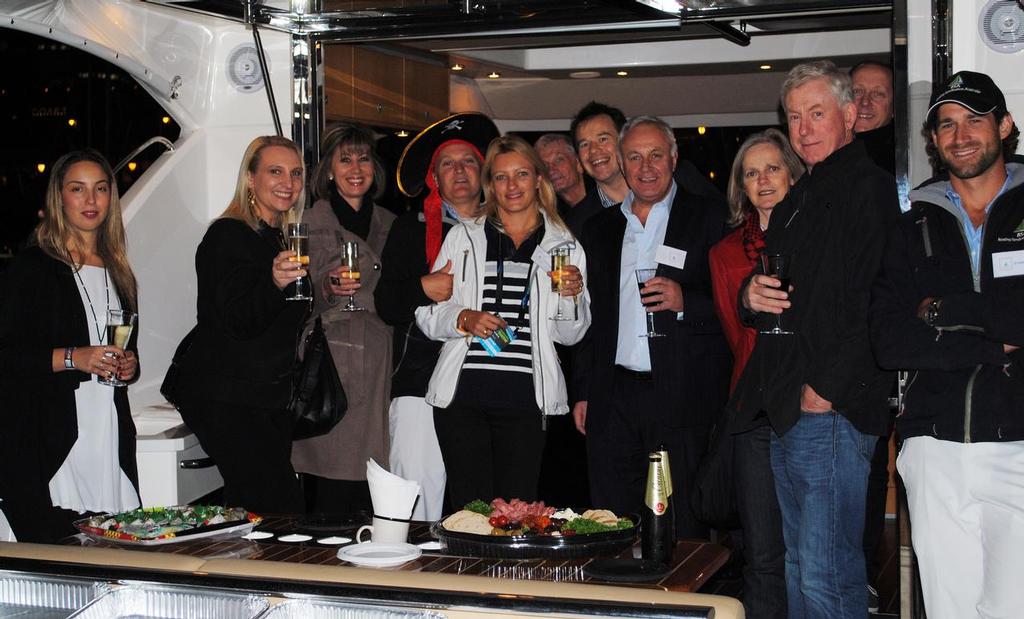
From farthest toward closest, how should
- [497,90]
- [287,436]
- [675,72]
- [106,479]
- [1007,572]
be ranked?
[497,90] → [675,72] → [287,436] → [106,479] → [1007,572]

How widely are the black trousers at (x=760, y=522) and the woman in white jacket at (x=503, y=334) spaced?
26.5 inches

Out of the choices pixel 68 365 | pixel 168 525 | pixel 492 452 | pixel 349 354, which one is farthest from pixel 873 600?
pixel 68 365

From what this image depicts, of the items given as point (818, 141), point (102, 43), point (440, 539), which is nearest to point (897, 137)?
point (818, 141)

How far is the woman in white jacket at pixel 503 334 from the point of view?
391cm

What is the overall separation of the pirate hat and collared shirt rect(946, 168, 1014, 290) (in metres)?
Result: 1.89

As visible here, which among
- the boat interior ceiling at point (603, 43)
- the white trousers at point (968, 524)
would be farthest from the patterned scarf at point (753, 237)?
the boat interior ceiling at point (603, 43)

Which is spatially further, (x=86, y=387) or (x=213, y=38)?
(x=213, y=38)

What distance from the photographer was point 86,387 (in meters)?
3.74

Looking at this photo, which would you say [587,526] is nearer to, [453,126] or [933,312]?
[933,312]

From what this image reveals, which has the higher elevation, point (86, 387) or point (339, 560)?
point (86, 387)

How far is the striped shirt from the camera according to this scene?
3926mm

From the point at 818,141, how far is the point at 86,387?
2.37m

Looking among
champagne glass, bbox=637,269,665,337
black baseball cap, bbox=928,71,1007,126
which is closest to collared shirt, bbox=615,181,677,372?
champagne glass, bbox=637,269,665,337

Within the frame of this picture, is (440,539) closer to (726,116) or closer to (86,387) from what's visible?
(86,387)
